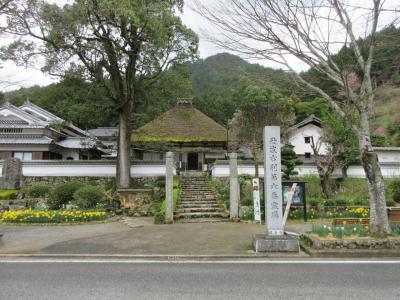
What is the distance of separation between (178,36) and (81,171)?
10.1 metres

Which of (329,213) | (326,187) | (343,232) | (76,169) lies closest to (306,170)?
(326,187)

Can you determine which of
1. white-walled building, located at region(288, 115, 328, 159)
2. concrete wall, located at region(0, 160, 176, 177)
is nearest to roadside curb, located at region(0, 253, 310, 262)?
concrete wall, located at region(0, 160, 176, 177)

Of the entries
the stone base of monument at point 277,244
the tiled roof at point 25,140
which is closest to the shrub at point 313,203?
the stone base of monument at point 277,244

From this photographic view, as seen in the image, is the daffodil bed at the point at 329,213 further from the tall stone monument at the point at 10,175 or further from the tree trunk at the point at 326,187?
the tall stone monument at the point at 10,175

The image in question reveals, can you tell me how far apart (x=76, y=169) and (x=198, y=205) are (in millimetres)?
9098

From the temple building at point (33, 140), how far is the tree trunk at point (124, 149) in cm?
491

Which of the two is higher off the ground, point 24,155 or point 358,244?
point 24,155

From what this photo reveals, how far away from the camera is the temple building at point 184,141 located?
74.3 ft

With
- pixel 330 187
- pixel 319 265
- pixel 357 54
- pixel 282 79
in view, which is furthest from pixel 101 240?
pixel 330 187

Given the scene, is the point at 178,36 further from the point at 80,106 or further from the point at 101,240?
the point at 101,240

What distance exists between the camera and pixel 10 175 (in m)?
18.0

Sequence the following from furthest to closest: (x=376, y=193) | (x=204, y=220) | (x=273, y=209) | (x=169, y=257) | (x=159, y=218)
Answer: (x=204, y=220) → (x=159, y=218) → (x=273, y=209) → (x=376, y=193) → (x=169, y=257)

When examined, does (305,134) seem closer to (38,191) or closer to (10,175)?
(38,191)

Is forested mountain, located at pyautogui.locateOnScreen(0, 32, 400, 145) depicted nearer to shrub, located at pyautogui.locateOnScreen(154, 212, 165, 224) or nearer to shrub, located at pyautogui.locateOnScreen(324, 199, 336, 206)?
shrub, located at pyautogui.locateOnScreen(324, 199, 336, 206)
